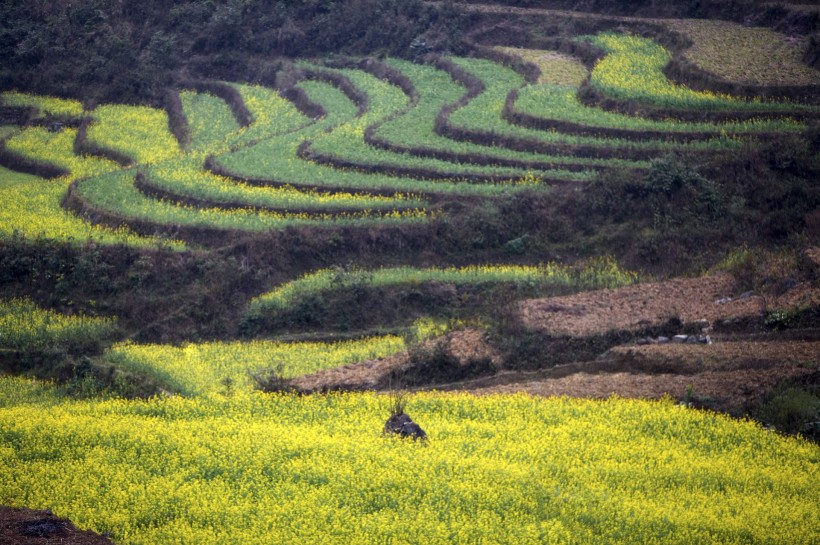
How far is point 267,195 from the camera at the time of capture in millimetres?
29109

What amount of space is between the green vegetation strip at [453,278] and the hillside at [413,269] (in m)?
0.11

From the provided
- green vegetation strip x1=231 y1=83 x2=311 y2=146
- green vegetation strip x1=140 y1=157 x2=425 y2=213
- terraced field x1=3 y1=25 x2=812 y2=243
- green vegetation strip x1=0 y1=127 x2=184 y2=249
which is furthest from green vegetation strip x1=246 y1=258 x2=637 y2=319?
green vegetation strip x1=231 y1=83 x2=311 y2=146

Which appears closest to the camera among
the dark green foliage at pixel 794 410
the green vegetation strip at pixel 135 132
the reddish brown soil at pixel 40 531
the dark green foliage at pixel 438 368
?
the reddish brown soil at pixel 40 531

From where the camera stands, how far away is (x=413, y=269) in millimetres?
25859

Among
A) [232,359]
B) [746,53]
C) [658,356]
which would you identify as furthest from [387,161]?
[746,53]

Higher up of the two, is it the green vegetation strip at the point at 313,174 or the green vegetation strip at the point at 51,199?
the green vegetation strip at the point at 313,174

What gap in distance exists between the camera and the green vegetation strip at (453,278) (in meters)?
23.8

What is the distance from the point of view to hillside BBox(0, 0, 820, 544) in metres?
13.5

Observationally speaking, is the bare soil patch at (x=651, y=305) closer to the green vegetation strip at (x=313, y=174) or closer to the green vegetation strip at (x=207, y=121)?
A: the green vegetation strip at (x=313, y=174)

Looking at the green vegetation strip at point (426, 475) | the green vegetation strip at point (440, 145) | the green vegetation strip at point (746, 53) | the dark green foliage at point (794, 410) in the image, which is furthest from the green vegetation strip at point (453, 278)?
the green vegetation strip at point (746, 53)

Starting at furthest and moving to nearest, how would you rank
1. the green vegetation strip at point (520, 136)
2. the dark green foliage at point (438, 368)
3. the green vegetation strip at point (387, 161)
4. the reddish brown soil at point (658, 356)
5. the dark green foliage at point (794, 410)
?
the green vegetation strip at point (520, 136), the green vegetation strip at point (387, 161), the dark green foliage at point (438, 368), the reddish brown soil at point (658, 356), the dark green foliage at point (794, 410)

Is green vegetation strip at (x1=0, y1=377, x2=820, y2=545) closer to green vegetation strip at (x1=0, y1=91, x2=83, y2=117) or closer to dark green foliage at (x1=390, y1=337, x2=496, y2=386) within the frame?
dark green foliage at (x1=390, y1=337, x2=496, y2=386)

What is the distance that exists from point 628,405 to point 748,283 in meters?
6.11

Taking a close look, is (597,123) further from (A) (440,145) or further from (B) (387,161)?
(B) (387,161)
